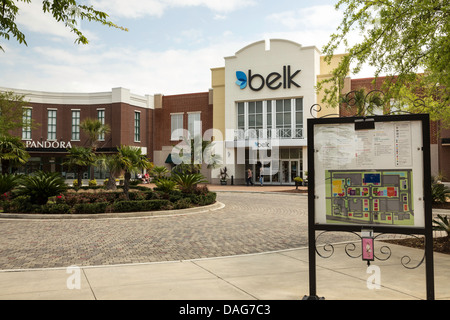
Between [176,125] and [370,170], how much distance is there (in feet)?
136

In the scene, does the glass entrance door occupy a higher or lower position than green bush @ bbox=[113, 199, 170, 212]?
higher

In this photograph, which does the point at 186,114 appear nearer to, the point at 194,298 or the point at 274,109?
the point at 274,109

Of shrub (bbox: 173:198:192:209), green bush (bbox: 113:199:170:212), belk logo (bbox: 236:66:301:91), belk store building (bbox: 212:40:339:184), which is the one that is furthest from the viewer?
belk logo (bbox: 236:66:301:91)

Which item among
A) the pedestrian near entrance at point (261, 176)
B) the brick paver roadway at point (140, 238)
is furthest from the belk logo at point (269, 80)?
the brick paver roadway at point (140, 238)

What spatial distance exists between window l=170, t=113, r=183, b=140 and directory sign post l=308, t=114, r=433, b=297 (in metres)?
40.4

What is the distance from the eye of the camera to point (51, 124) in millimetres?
46094

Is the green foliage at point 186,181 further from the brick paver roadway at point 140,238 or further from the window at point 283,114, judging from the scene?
the window at point 283,114

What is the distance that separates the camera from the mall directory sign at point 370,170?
15.3ft

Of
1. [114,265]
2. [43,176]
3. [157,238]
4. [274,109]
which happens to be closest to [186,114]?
[274,109]

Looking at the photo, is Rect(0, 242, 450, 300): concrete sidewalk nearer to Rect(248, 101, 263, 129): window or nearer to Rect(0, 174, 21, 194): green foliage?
Rect(0, 174, 21, 194): green foliage

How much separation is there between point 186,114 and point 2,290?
131 feet

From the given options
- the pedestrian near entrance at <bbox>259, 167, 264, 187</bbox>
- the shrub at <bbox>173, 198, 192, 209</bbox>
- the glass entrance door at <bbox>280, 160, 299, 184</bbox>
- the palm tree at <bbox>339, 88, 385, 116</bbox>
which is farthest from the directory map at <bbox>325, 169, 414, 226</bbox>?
the glass entrance door at <bbox>280, 160, 299, 184</bbox>

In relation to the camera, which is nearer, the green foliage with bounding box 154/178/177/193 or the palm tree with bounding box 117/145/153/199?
the palm tree with bounding box 117/145/153/199

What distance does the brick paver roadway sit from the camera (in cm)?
732
